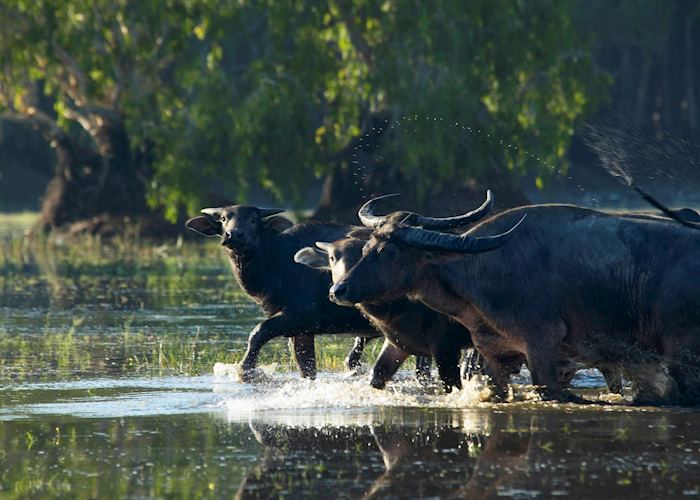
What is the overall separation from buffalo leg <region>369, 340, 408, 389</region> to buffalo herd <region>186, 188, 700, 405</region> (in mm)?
161

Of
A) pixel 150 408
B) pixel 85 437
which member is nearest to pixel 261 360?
pixel 150 408

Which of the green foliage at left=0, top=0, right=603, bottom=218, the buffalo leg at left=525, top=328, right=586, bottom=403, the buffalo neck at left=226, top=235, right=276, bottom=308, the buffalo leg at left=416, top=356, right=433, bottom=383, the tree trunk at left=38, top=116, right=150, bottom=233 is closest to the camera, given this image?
the buffalo leg at left=525, top=328, right=586, bottom=403

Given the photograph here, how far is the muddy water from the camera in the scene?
9805 mm

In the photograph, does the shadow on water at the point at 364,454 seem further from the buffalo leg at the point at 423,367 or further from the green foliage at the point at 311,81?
the green foliage at the point at 311,81

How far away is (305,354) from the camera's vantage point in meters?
15.7

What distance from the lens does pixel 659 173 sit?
17.4 metres

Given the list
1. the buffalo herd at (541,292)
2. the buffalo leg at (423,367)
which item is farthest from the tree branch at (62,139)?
the buffalo herd at (541,292)

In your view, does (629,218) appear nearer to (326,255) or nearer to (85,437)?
(326,255)

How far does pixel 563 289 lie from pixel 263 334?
3.09m

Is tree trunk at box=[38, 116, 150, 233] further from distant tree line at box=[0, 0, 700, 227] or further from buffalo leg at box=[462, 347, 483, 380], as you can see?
buffalo leg at box=[462, 347, 483, 380]

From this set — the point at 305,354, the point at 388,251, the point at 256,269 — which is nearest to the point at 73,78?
the point at 256,269

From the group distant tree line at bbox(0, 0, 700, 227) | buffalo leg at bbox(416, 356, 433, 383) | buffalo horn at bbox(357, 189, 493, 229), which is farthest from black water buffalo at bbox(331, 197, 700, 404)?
distant tree line at bbox(0, 0, 700, 227)

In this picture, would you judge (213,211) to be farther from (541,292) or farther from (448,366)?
(541,292)

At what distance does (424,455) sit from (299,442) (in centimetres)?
92
